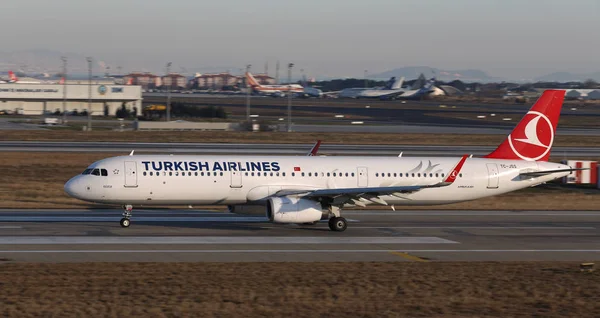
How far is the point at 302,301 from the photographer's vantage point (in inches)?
770

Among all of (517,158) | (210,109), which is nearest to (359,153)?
(517,158)

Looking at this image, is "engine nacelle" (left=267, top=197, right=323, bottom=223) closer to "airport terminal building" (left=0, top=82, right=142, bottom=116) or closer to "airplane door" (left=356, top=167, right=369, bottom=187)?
"airplane door" (left=356, top=167, right=369, bottom=187)

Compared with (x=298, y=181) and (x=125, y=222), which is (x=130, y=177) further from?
(x=298, y=181)

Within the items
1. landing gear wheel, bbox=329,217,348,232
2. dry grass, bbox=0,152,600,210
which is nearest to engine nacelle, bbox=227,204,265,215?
landing gear wheel, bbox=329,217,348,232

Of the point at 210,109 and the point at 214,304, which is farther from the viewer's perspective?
the point at 210,109

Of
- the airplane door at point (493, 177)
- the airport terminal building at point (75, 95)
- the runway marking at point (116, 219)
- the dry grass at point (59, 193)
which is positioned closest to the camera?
the runway marking at point (116, 219)

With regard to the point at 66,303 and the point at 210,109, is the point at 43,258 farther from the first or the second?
the point at 210,109

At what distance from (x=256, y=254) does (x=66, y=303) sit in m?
9.85

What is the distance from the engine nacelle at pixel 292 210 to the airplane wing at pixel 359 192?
531mm

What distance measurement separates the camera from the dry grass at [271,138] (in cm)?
7862

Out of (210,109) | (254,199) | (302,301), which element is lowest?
(302,301)

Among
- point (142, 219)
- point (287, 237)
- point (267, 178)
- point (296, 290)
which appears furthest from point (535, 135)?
point (296, 290)

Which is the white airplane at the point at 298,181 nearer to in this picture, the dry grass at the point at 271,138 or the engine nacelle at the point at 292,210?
the engine nacelle at the point at 292,210

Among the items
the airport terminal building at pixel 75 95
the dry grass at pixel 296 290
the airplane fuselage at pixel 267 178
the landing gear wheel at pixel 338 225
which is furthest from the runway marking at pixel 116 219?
the airport terminal building at pixel 75 95
